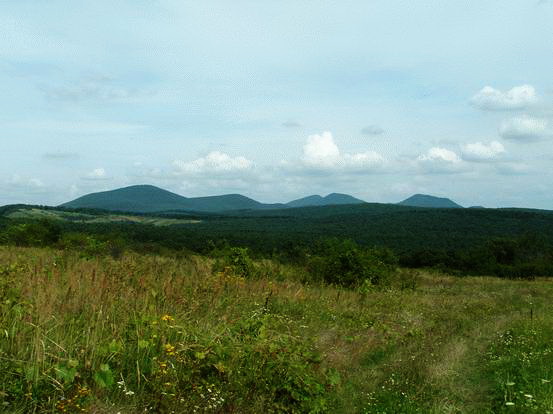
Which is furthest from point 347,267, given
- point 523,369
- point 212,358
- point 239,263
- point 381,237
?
point 381,237

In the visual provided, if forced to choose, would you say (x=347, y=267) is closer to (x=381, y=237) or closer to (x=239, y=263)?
(x=239, y=263)

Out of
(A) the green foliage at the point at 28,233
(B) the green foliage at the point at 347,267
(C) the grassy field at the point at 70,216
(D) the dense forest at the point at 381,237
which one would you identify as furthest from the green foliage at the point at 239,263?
(C) the grassy field at the point at 70,216

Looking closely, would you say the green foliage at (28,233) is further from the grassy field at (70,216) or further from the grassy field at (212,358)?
the grassy field at (70,216)

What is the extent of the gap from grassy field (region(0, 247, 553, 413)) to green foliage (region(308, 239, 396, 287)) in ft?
35.2

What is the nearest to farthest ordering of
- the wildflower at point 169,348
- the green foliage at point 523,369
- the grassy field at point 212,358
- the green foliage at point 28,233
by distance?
the grassy field at point 212,358
the wildflower at point 169,348
the green foliage at point 523,369
the green foliage at point 28,233

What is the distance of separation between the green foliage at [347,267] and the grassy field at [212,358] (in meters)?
10.7

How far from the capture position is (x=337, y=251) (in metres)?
22.1

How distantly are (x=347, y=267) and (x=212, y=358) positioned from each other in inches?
640

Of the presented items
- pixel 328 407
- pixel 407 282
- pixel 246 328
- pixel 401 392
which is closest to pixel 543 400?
pixel 401 392

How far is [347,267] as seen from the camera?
21359 mm

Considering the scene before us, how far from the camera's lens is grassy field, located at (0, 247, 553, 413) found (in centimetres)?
466

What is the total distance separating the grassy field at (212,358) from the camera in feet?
15.3

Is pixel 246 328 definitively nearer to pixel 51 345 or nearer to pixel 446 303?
pixel 51 345

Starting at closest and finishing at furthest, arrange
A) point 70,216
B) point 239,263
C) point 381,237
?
point 239,263, point 381,237, point 70,216
